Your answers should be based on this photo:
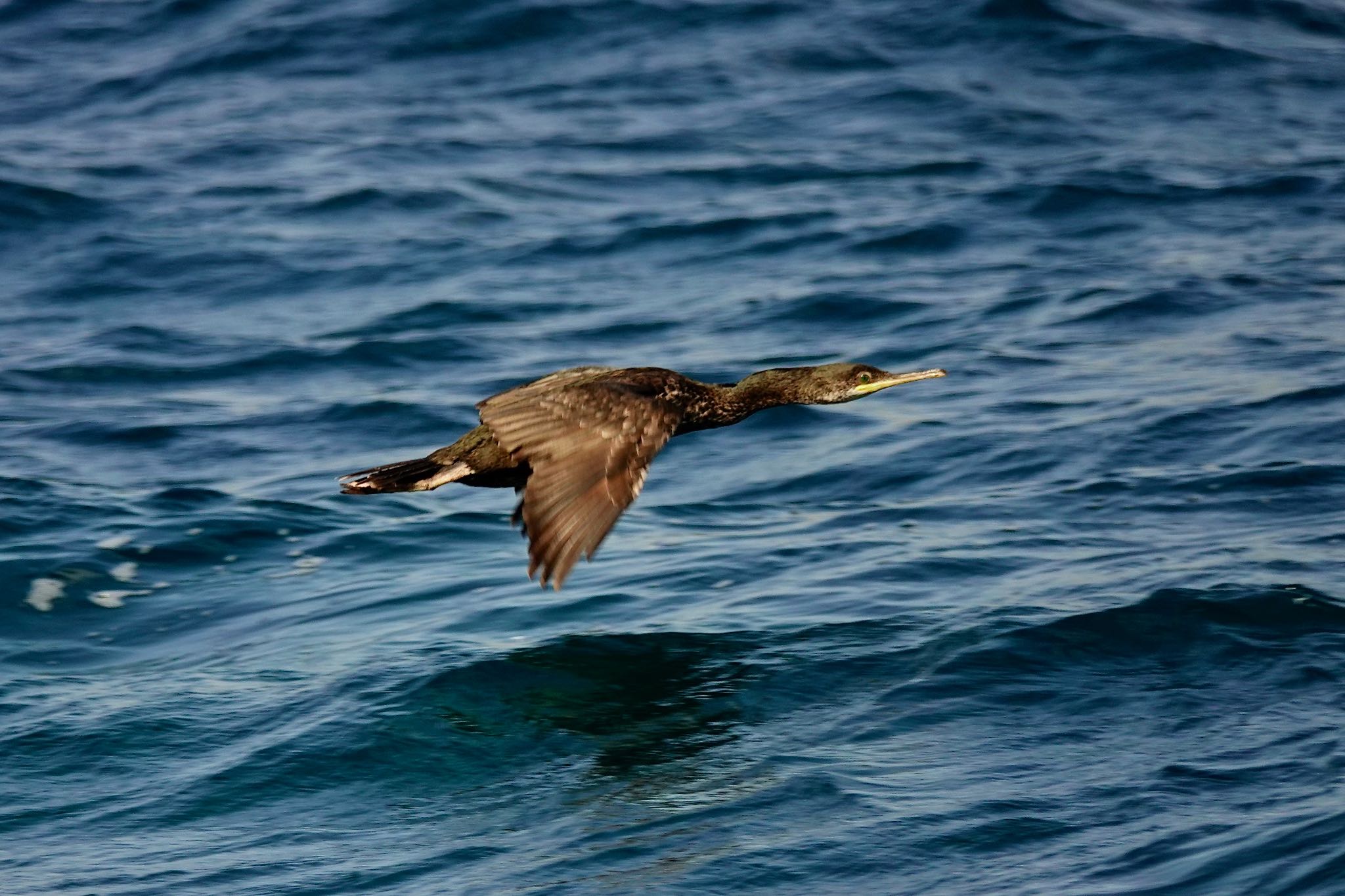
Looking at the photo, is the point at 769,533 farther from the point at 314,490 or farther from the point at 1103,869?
the point at 1103,869

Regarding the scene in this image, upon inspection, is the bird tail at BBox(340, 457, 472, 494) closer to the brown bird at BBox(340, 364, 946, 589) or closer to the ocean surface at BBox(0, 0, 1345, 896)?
the brown bird at BBox(340, 364, 946, 589)

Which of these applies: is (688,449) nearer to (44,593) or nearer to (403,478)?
(44,593)

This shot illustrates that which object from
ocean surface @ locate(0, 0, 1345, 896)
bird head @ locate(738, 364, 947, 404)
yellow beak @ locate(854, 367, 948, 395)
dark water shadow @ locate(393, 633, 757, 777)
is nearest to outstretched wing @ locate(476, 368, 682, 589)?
bird head @ locate(738, 364, 947, 404)

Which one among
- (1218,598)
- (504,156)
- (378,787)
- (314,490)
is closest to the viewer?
(378,787)

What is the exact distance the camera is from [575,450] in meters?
6.67

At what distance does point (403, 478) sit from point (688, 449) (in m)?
4.37

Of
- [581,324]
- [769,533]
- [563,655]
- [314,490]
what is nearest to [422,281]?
[581,324]

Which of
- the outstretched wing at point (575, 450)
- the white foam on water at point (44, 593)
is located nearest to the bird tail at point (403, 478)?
the outstretched wing at point (575, 450)

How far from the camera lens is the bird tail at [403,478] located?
744 centimetres

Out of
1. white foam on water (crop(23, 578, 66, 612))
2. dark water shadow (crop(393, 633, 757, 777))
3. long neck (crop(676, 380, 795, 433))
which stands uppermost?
long neck (crop(676, 380, 795, 433))

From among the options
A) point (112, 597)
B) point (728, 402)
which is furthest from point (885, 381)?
point (112, 597)

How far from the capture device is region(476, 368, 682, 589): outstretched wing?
6.20 m

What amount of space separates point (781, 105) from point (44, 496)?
29.6 feet

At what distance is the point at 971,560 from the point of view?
938cm
